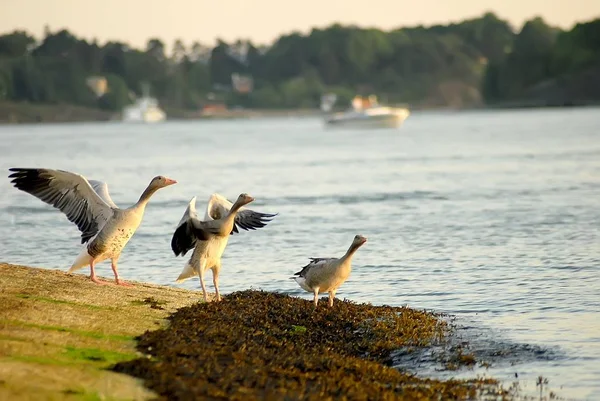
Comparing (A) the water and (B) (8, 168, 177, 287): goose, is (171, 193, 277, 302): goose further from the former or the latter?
(A) the water

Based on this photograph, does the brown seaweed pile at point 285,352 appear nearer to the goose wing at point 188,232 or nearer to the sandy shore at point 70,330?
the sandy shore at point 70,330

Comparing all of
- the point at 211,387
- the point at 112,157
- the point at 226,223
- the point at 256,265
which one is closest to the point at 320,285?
the point at 226,223

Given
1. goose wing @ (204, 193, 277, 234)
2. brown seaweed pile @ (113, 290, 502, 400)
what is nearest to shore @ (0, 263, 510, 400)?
brown seaweed pile @ (113, 290, 502, 400)

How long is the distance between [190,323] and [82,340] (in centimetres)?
207

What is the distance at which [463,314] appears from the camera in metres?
19.6

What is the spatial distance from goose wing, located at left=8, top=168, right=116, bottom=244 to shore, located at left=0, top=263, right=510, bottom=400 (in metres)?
0.94

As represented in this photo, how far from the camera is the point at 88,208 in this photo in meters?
18.9

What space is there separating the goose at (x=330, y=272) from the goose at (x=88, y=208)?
2.72 metres

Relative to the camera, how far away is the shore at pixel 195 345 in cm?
1247

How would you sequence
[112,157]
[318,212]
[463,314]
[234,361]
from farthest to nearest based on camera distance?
[112,157] → [318,212] → [463,314] → [234,361]

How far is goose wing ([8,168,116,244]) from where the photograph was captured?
1862cm

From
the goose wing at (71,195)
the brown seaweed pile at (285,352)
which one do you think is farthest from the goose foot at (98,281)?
the brown seaweed pile at (285,352)

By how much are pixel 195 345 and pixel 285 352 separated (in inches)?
46.7

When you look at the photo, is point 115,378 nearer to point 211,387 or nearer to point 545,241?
point 211,387
